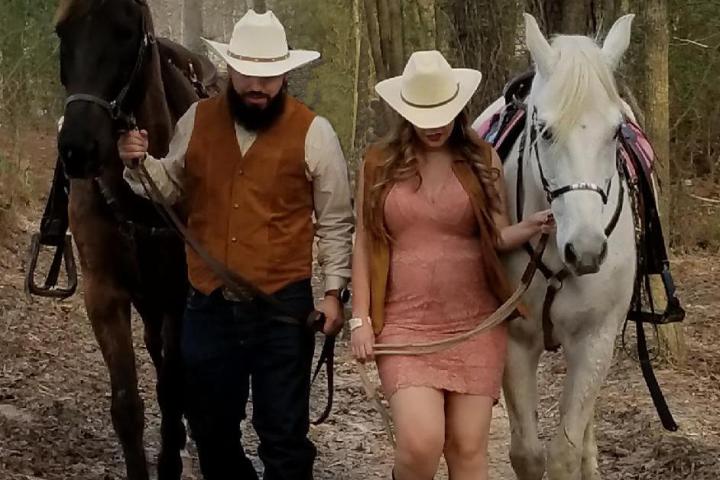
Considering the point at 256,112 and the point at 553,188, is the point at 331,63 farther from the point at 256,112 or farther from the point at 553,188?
the point at 553,188

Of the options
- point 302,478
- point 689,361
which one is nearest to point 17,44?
point 689,361

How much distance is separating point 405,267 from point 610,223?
30.4 inches

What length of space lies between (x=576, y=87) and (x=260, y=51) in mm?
1086

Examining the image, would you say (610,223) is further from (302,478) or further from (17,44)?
(17,44)

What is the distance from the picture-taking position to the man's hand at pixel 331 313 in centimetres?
395

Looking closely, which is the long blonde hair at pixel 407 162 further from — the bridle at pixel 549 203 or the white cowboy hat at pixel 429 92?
the bridle at pixel 549 203

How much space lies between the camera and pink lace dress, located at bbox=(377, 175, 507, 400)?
3734 mm

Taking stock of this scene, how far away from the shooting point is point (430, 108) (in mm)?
3730

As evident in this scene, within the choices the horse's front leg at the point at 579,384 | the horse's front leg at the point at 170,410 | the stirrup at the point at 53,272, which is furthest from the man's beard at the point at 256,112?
the stirrup at the point at 53,272

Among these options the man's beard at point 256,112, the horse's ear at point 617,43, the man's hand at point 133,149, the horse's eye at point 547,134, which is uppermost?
the horse's ear at point 617,43

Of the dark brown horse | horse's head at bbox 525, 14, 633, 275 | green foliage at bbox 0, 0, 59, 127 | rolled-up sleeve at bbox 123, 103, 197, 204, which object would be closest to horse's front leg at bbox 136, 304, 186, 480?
the dark brown horse

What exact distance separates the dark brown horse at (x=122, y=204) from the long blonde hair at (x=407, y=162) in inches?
38.5

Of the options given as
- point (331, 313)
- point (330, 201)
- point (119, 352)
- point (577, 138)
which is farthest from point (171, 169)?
point (577, 138)

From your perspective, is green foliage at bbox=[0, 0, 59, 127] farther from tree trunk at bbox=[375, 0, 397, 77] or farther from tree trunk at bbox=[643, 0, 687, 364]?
tree trunk at bbox=[643, 0, 687, 364]
